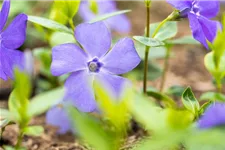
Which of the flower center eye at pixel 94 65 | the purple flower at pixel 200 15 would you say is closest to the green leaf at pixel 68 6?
the flower center eye at pixel 94 65

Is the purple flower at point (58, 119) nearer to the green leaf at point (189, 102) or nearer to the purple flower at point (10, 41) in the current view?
the purple flower at point (10, 41)

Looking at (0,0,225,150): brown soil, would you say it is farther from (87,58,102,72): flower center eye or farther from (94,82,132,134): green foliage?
(94,82,132,134): green foliage

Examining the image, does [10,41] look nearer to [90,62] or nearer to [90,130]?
[90,62]

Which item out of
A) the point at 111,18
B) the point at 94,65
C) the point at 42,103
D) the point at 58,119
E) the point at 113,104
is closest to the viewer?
the point at 113,104

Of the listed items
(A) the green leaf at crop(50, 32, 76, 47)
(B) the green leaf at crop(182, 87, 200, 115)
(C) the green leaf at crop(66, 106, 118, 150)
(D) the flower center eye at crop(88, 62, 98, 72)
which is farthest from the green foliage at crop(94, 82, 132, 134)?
(A) the green leaf at crop(50, 32, 76, 47)

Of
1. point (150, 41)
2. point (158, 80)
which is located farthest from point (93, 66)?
point (158, 80)

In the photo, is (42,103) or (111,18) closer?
(42,103)

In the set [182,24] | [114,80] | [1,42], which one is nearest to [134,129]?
[114,80]
